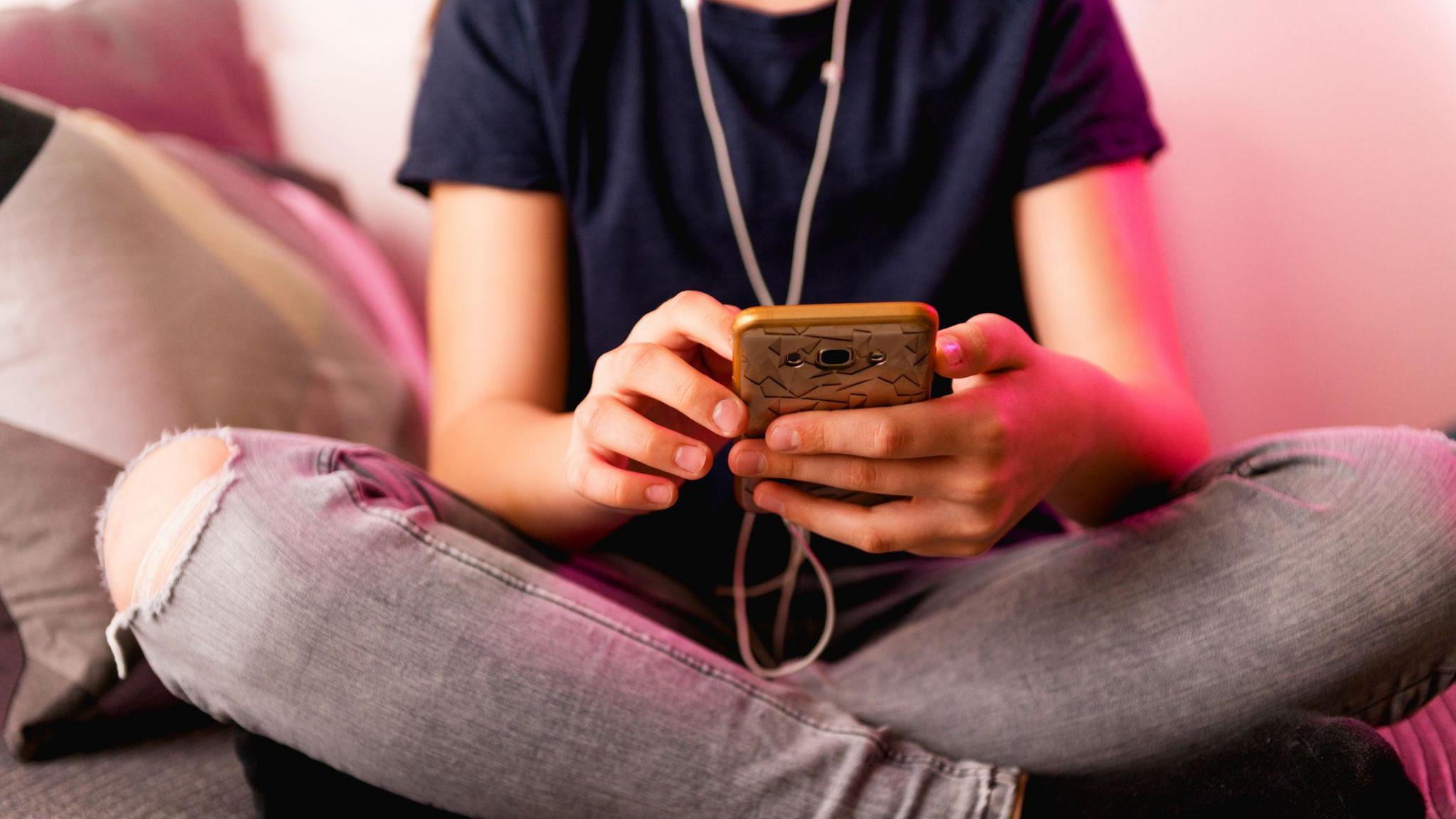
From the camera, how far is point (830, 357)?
44cm

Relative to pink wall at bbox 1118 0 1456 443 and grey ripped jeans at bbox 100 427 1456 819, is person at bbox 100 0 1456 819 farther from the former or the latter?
pink wall at bbox 1118 0 1456 443

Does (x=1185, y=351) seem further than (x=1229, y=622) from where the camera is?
Yes

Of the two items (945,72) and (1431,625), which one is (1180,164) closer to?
(945,72)

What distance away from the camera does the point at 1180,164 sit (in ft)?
3.67

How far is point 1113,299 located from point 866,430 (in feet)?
1.25

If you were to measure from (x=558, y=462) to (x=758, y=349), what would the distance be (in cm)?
23

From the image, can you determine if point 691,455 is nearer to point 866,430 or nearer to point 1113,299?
point 866,430

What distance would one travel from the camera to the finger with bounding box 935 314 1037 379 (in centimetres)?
47

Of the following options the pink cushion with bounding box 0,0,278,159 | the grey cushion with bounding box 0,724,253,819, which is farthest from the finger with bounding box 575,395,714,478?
the pink cushion with bounding box 0,0,278,159

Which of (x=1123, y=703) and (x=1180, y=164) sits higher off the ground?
(x=1180, y=164)

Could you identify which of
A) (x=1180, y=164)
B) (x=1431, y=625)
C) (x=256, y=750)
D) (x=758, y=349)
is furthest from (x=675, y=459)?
(x=1180, y=164)

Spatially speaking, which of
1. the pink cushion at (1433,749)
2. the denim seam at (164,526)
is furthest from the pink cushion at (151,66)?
the pink cushion at (1433,749)

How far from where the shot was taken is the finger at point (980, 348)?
18.3 inches

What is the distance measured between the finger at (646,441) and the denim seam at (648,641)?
11 cm
